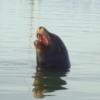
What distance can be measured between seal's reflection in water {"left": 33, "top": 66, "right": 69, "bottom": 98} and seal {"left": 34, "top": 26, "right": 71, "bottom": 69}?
0.15 m

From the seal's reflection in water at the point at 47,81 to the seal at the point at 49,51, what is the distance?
15 centimetres

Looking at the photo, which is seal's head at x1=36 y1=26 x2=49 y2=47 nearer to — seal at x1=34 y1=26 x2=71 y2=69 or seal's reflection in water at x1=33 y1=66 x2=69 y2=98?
seal at x1=34 y1=26 x2=71 y2=69

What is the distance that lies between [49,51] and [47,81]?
3.67ft

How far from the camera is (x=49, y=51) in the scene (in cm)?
1580

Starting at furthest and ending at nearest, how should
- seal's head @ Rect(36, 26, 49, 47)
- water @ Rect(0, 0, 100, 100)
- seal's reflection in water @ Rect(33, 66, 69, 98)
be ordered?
1. seal's head @ Rect(36, 26, 49, 47)
2. seal's reflection in water @ Rect(33, 66, 69, 98)
3. water @ Rect(0, 0, 100, 100)

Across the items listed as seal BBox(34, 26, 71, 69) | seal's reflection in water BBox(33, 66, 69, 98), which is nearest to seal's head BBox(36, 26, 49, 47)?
seal BBox(34, 26, 71, 69)

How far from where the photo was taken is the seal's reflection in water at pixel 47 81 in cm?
1375

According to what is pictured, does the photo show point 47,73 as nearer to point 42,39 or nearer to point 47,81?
point 42,39

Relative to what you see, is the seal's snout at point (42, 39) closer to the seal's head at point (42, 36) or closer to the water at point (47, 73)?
the seal's head at point (42, 36)

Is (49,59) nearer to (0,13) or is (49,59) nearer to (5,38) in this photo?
(5,38)

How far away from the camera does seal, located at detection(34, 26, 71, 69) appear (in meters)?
15.6

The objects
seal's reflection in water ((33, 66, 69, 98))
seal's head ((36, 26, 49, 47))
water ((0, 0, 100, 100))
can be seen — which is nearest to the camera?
water ((0, 0, 100, 100))

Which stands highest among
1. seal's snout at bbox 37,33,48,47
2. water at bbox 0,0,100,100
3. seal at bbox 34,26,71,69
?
seal's snout at bbox 37,33,48,47

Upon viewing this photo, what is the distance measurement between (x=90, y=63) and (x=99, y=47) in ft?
10.3
